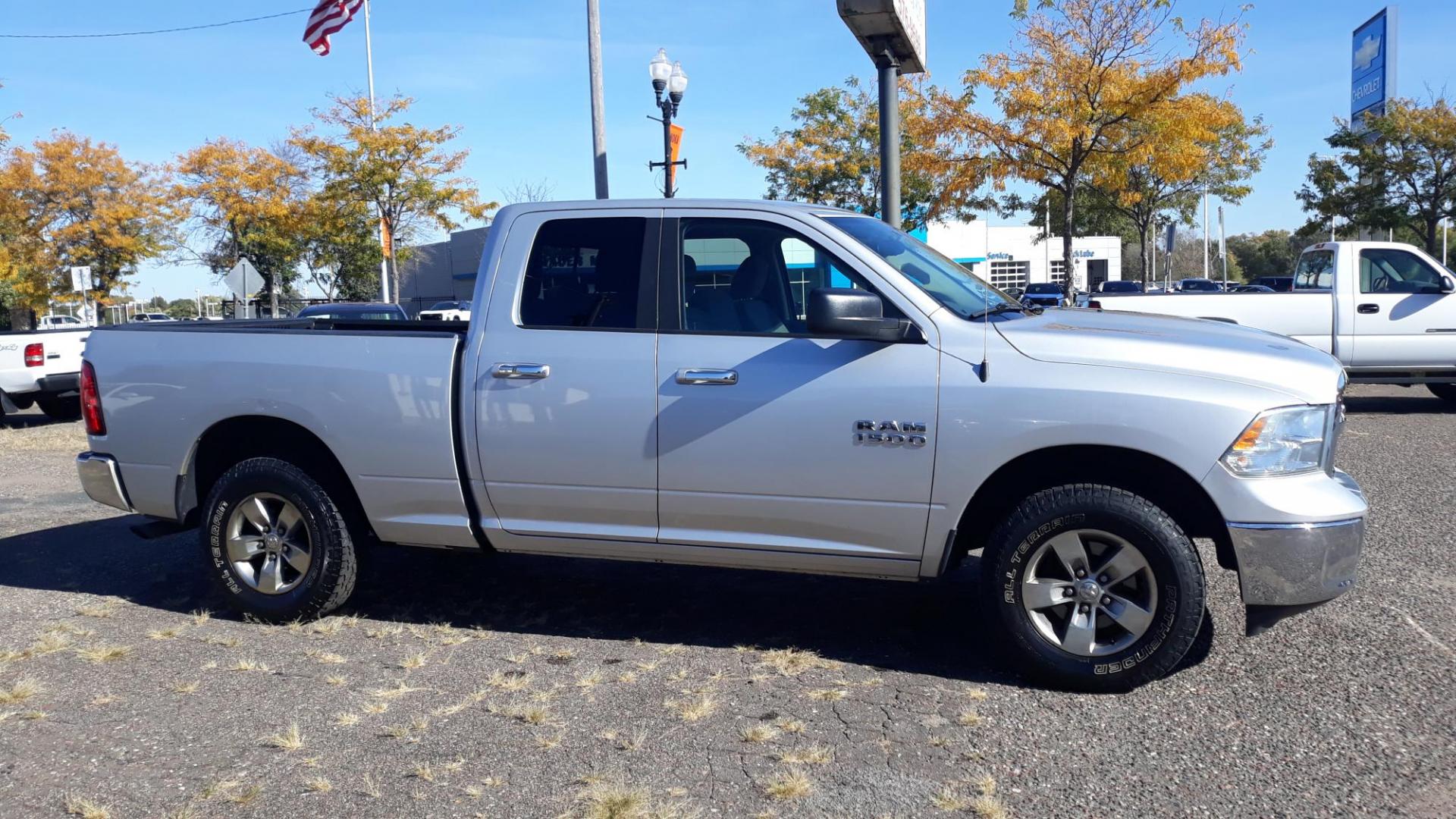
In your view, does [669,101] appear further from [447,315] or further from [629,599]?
[629,599]

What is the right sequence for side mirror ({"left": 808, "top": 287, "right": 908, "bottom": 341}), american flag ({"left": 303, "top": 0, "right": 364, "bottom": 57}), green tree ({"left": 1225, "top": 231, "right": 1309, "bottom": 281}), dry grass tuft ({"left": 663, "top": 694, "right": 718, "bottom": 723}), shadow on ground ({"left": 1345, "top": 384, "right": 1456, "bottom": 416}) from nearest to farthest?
dry grass tuft ({"left": 663, "top": 694, "right": 718, "bottom": 723}) < side mirror ({"left": 808, "top": 287, "right": 908, "bottom": 341}) < shadow on ground ({"left": 1345, "top": 384, "right": 1456, "bottom": 416}) < american flag ({"left": 303, "top": 0, "right": 364, "bottom": 57}) < green tree ({"left": 1225, "top": 231, "right": 1309, "bottom": 281})

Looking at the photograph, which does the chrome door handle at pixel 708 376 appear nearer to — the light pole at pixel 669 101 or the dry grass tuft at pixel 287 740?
the dry grass tuft at pixel 287 740

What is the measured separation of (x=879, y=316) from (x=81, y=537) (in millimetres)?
5867


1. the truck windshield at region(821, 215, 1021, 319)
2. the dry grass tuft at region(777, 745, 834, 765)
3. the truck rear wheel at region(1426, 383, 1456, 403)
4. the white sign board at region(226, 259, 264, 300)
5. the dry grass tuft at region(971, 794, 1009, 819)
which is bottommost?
the dry grass tuft at region(971, 794, 1009, 819)

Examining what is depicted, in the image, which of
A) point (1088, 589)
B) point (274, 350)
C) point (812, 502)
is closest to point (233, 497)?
point (274, 350)

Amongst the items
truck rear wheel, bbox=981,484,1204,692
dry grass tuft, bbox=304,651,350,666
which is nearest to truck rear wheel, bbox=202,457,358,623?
dry grass tuft, bbox=304,651,350,666

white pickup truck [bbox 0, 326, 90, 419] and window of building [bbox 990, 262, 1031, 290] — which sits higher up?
window of building [bbox 990, 262, 1031, 290]

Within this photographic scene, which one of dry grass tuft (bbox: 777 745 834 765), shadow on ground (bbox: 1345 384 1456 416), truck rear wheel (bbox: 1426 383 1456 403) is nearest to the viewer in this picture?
dry grass tuft (bbox: 777 745 834 765)

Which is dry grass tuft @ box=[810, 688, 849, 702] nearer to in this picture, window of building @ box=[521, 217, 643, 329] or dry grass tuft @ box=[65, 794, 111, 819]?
window of building @ box=[521, 217, 643, 329]

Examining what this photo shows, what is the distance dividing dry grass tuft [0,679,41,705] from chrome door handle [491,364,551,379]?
2.17m

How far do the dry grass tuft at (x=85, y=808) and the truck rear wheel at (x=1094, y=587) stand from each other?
3077 mm

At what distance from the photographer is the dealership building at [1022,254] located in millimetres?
A: 55438

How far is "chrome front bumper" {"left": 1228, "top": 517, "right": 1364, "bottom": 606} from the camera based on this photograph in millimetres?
4094

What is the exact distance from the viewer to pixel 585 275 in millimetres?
5031
